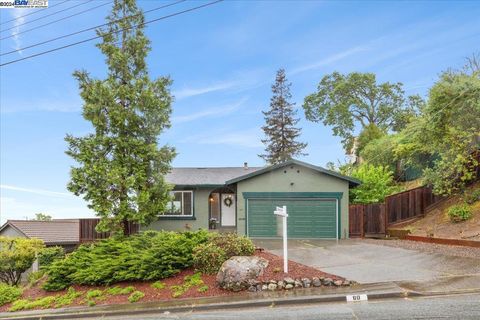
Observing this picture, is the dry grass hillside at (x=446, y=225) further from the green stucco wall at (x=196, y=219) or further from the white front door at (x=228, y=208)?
the green stucco wall at (x=196, y=219)

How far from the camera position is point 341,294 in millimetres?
9156

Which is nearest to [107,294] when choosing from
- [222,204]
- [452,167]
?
[222,204]

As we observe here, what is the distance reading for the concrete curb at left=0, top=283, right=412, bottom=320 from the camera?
29.7 ft

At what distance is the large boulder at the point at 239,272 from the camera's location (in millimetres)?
10562

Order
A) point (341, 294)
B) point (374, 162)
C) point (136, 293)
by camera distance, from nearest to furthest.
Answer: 1. point (341, 294)
2. point (136, 293)
3. point (374, 162)

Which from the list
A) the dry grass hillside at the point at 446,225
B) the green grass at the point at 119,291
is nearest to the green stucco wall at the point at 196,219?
the green grass at the point at 119,291

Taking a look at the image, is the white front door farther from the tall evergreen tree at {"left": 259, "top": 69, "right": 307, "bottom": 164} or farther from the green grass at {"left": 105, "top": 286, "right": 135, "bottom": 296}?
the tall evergreen tree at {"left": 259, "top": 69, "right": 307, "bottom": 164}

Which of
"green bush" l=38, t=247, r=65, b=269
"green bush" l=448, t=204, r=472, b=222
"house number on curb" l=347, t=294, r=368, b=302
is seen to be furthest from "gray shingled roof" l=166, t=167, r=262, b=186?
"house number on curb" l=347, t=294, r=368, b=302

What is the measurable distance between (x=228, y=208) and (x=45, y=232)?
1425 cm

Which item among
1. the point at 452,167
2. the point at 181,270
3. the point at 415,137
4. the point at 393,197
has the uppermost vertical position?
the point at 415,137

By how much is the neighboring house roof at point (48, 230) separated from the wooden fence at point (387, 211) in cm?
1906

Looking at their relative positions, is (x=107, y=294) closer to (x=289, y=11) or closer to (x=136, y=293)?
(x=136, y=293)

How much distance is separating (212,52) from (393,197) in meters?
12.5

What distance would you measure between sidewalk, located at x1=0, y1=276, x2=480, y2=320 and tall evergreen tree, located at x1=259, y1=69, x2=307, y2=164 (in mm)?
37240
